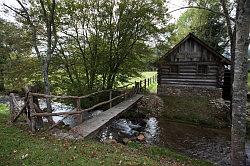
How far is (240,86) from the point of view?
10328mm

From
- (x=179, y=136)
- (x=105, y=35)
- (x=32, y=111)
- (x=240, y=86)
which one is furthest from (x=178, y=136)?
(x=105, y=35)

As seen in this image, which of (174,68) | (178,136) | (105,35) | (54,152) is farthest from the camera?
(174,68)

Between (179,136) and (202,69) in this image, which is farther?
(202,69)

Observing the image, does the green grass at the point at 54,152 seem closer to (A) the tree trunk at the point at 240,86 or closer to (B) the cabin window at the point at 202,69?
(A) the tree trunk at the point at 240,86

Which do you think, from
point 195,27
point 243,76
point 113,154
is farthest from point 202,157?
point 195,27

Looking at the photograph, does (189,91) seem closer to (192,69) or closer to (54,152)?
(192,69)

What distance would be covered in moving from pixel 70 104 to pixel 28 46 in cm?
793

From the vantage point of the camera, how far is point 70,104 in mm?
25172

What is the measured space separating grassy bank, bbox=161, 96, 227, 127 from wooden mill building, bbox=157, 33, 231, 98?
233cm

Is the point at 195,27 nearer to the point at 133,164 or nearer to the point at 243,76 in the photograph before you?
the point at 243,76

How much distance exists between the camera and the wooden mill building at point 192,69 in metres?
26.2

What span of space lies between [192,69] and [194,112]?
655 centimetres

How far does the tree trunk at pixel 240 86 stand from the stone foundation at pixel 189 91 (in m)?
16.2

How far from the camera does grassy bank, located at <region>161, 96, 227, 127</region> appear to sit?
2045cm
